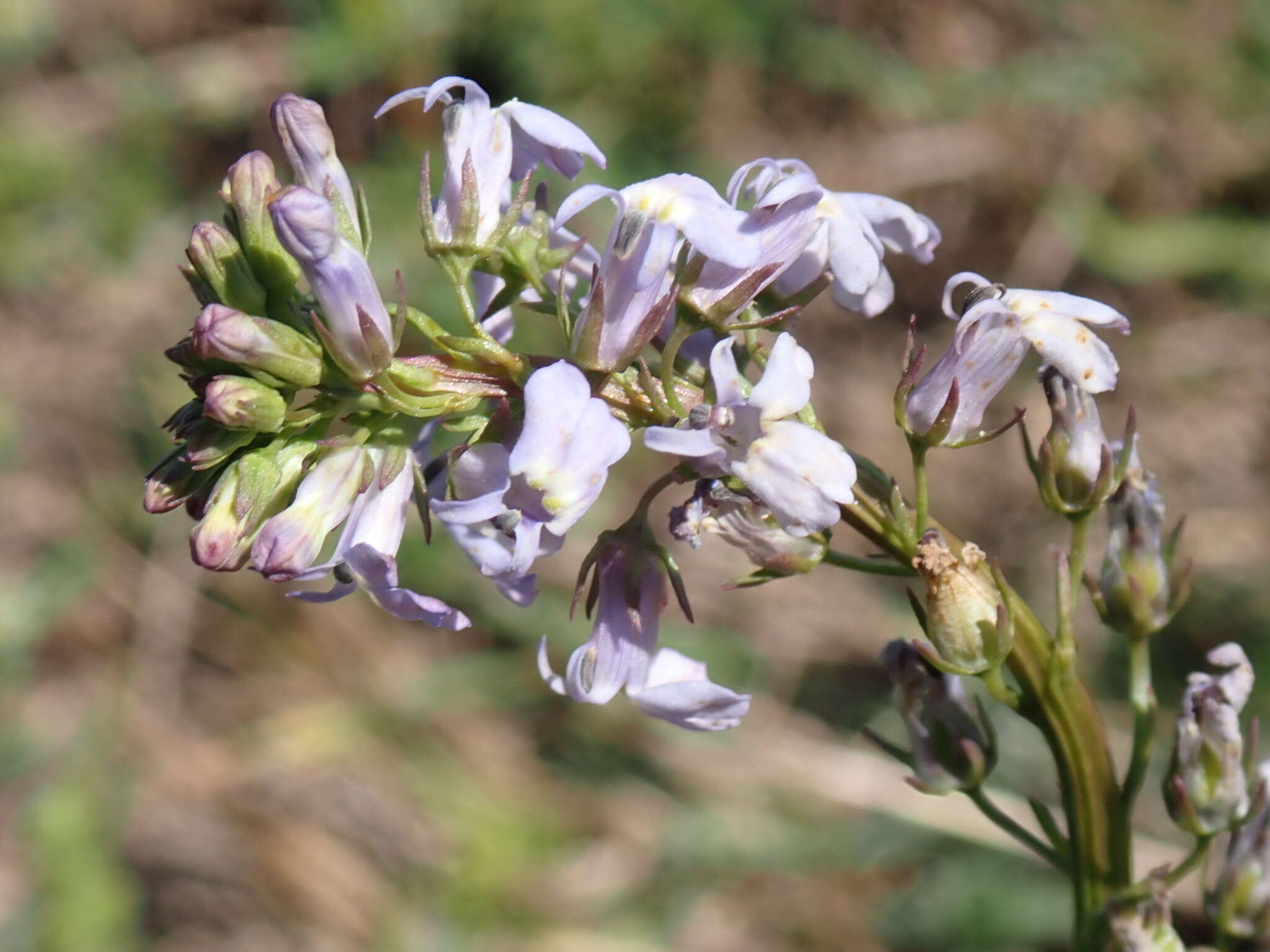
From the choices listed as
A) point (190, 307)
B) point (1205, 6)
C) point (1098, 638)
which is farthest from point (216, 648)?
point (1205, 6)

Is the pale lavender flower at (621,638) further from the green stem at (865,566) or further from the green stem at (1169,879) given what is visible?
the green stem at (1169,879)

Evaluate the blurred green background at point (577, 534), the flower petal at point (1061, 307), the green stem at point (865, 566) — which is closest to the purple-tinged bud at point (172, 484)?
the green stem at point (865, 566)

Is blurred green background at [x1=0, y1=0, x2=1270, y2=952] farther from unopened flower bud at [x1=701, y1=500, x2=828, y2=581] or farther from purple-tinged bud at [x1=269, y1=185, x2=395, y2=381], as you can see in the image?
purple-tinged bud at [x1=269, y1=185, x2=395, y2=381]

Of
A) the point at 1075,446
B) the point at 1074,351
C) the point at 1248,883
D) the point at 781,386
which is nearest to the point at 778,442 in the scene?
the point at 781,386

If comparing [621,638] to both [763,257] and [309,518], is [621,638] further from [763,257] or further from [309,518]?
[763,257]

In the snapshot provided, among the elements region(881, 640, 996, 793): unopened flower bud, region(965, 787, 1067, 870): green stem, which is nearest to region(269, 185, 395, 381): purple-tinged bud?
region(881, 640, 996, 793): unopened flower bud
